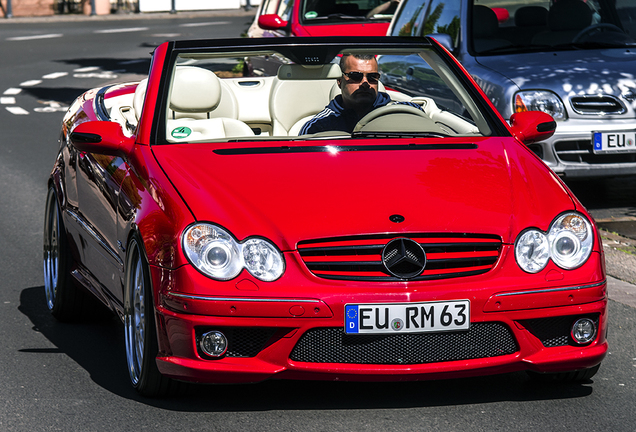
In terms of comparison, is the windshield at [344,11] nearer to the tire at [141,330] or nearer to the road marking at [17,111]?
the road marking at [17,111]

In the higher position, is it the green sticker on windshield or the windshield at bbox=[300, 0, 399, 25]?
the green sticker on windshield

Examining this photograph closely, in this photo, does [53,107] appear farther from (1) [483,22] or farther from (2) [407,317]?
(2) [407,317]

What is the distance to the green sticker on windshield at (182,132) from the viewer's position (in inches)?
215

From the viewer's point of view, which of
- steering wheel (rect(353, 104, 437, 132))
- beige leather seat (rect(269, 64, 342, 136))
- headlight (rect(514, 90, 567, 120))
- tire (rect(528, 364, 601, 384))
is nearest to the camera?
tire (rect(528, 364, 601, 384))

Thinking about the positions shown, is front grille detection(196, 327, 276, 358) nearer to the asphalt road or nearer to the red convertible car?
the red convertible car

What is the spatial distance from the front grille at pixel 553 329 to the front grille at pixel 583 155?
4.37 metres

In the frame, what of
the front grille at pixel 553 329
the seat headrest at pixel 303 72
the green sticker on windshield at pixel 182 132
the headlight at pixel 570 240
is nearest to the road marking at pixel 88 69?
the seat headrest at pixel 303 72

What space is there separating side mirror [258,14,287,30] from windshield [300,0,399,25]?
0.29 metres

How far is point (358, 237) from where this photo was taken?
4.24 metres

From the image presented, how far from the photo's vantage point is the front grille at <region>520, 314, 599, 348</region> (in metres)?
4.32

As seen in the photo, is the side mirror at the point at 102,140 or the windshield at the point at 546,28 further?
the windshield at the point at 546,28

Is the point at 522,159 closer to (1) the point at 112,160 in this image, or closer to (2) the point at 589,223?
(2) the point at 589,223

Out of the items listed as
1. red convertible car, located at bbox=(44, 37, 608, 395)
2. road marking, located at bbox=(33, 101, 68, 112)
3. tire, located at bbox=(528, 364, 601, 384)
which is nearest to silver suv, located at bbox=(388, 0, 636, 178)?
red convertible car, located at bbox=(44, 37, 608, 395)

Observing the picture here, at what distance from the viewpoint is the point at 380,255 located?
422 centimetres
